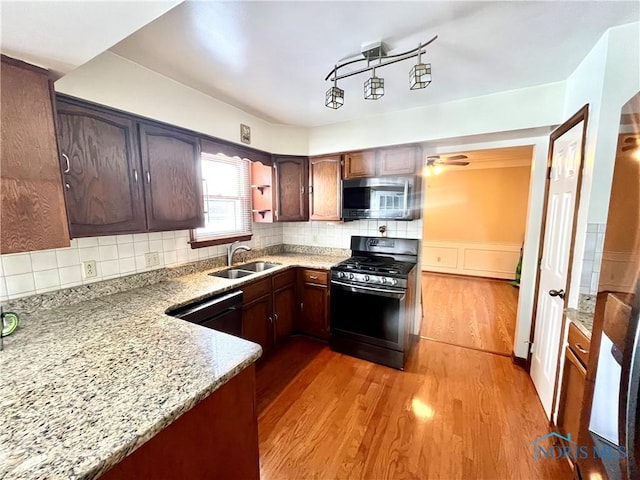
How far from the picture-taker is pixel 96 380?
88 cm

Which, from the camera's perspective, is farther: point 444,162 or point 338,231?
point 444,162

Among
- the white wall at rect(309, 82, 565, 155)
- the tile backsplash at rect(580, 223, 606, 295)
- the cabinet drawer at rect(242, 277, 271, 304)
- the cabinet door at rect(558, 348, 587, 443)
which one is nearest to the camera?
the cabinet door at rect(558, 348, 587, 443)

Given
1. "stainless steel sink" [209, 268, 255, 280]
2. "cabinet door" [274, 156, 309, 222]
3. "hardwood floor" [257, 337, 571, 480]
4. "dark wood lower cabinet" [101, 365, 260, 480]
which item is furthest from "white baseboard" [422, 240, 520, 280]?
"dark wood lower cabinet" [101, 365, 260, 480]

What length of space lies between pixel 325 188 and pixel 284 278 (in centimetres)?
111

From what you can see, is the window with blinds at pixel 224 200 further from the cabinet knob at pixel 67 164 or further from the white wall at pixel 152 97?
the cabinet knob at pixel 67 164

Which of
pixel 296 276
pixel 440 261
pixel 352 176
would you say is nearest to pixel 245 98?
pixel 352 176

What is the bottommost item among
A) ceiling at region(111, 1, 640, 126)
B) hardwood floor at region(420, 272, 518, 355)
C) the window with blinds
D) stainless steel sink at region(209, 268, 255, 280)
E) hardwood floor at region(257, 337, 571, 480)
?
hardwood floor at region(257, 337, 571, 480)

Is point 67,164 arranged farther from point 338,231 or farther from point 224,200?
point 338,231

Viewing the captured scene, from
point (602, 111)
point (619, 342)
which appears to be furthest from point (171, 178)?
point (602, 111)

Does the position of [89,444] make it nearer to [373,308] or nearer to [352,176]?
[373,308]

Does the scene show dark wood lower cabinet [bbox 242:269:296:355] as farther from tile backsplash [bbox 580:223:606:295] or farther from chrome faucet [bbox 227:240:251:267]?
tile backsplash [bbox 580:223:606:295]

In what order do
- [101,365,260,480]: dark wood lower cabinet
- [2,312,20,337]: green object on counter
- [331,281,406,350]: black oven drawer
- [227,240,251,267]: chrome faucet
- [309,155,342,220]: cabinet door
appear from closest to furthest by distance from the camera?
[101,365,260,480]: dark wood lower cabinet → [2,312,20,337]: green object on counter → [331,281,406,350]: black oven drawer → [227,240,251,267]: chrome faucet → [309,155,342,220]: cabinet door

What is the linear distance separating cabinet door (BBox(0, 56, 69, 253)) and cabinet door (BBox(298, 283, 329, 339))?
2.01 meters

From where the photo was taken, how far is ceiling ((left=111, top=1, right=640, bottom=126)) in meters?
1.23
